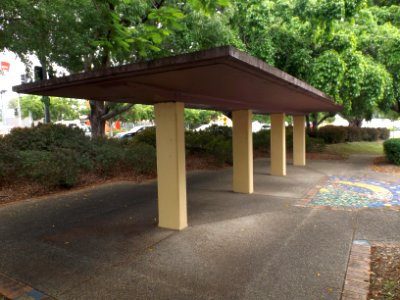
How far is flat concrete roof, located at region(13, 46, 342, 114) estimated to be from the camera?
3.30m

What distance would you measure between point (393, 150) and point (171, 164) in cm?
1135

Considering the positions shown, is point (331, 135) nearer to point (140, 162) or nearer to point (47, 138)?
point (140, 162)

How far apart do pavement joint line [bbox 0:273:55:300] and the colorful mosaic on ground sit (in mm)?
5592

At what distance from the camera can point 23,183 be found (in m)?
8.54

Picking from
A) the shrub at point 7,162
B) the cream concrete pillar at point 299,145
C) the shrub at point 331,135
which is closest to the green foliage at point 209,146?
the cream concrete pillar at point 299,145

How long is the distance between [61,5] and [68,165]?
4.01m

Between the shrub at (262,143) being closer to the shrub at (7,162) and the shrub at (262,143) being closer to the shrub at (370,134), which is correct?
the shrub at (7,162)

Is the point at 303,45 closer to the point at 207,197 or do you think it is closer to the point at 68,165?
the point at 207,197

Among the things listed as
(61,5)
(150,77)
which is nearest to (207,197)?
(150,77)

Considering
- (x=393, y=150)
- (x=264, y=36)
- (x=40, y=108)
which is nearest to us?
(x=264, y=36)

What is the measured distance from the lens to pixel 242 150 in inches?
326

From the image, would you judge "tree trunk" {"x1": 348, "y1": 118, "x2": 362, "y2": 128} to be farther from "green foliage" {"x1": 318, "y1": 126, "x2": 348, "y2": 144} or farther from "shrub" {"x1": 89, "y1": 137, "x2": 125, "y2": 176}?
"shrub" {"x1": 89, "y1": 137, "x2": 125, "y2": 176}

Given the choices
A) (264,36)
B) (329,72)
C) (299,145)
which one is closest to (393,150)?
(299,145)

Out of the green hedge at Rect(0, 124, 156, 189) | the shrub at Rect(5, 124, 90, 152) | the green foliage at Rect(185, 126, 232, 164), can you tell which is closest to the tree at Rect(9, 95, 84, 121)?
the green foliage at Rect(185, 126, 232, 164)
